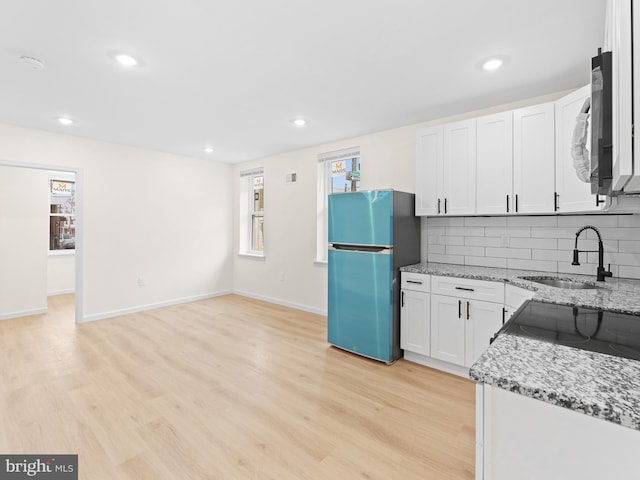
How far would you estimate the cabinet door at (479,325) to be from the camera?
8.54 feet

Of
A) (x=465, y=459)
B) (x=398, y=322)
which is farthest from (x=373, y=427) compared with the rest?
(x=398, y=322)

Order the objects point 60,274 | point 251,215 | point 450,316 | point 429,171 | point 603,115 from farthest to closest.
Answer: point 60,274 → point 251,215 → point 429,171 → point 450,316 → point 603,115

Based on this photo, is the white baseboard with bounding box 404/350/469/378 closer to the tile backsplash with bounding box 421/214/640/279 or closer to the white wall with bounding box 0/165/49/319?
the tile backsplash with bounding box 421/214/640/279

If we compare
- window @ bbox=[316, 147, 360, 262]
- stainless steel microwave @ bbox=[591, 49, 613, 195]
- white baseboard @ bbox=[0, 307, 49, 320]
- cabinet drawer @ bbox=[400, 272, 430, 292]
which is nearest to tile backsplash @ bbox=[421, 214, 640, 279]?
cabinet drawer @ bbox=[400, 272, 430, 292]

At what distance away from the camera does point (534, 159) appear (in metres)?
2.63

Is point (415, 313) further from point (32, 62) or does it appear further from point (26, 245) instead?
point (26, 245)

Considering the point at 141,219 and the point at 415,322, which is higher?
the point at 141,219

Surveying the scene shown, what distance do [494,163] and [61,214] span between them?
7428mm

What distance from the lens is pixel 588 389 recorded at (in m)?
0.79

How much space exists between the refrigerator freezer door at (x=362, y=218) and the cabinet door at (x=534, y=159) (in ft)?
3.52

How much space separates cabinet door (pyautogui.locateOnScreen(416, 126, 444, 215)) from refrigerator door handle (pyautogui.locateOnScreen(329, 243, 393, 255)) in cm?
59

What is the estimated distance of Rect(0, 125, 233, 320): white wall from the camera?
4.27 meters

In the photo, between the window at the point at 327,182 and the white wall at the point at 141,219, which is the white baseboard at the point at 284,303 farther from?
the window at the point at 327,182

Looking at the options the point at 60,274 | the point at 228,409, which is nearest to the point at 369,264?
the point at 228,409
